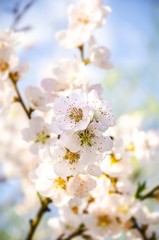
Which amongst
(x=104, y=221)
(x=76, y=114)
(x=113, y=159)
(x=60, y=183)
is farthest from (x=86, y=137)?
(x=104, y=221)

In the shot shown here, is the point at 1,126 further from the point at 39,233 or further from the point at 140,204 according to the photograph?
the point at 140,204

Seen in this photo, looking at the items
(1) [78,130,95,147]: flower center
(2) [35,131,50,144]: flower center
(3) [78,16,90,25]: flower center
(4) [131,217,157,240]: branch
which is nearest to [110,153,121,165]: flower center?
(2) [35,131,50,144]: flower center

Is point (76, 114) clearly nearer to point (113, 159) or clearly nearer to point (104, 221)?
point (113, 159)

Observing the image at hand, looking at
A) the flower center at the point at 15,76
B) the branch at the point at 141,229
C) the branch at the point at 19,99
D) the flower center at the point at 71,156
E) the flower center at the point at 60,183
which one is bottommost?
the branch at the point at 141,229

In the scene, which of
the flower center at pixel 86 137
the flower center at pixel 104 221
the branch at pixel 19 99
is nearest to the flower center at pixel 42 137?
the branch at pixel 19 99

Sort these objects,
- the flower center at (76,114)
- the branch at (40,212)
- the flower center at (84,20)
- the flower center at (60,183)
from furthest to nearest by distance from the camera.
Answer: the flower center at (84,20) → the branch at (40,212) → the flower center at (60,183) → the flower center at (76,114)

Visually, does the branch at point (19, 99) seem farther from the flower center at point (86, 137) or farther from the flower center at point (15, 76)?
the flower center at point (86, 137)

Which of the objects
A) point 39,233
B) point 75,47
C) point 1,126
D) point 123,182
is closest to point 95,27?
point 75,47
